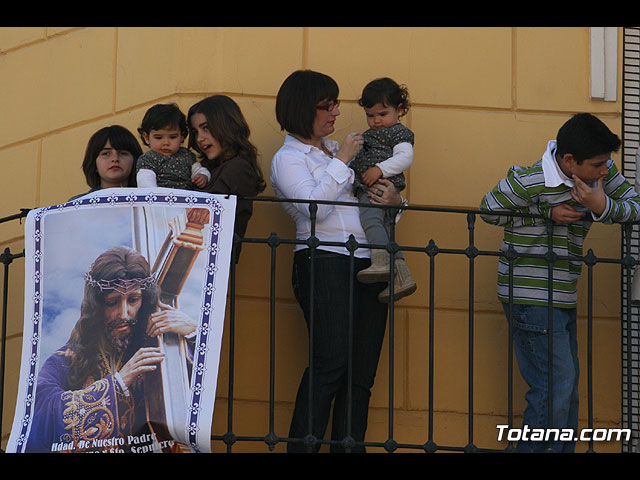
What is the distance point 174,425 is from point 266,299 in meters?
1.19

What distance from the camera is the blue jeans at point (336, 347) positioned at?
5.76 metres

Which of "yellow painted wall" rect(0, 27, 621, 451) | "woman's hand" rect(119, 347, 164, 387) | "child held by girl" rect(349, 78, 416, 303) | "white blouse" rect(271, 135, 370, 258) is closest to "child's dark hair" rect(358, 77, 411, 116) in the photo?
"child held by girl" rect(349, 78, 416, 303)

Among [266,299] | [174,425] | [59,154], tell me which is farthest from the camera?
[59,154]

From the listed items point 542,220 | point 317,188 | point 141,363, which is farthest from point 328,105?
point 141,363

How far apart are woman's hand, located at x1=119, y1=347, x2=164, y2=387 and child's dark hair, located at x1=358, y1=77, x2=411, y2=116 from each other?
1.58 metres

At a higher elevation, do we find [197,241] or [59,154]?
[59,154]

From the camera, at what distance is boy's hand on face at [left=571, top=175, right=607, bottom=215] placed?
5.70 meters

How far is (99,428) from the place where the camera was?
210 inches

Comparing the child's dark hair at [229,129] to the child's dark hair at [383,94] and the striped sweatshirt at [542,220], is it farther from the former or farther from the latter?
the striped sweatshirt at [542,220]

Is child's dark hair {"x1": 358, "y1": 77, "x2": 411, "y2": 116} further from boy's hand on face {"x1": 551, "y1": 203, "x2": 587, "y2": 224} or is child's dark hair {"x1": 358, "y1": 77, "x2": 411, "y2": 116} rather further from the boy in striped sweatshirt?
boy's hand on face {"x1": 551, "y1": 203, "x2": 587, "y2": 224}

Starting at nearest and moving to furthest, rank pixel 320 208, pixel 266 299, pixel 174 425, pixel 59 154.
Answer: pixel 174 425
pixel 320 208
pixel 266 299
pixel 59 154

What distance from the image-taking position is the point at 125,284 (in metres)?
5.48

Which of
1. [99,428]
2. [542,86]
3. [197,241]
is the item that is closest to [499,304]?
[542,86]

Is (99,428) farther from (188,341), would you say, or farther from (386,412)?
(386,412)
